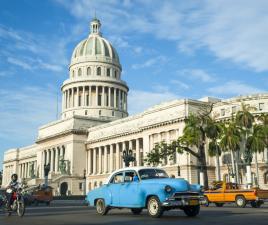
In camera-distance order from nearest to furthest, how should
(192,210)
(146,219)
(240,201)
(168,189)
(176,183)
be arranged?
(146,219), (168,189), (176,183), (192,210), (240,201)

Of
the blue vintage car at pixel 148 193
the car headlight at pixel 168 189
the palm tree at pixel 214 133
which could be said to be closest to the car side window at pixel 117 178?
the blue vintage car at pixel 148 193

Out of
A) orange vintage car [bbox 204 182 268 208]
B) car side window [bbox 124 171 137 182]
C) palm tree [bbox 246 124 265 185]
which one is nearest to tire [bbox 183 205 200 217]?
car side window [bbox 124 171 137 182]

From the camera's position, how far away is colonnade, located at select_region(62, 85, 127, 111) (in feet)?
349

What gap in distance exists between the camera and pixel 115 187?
723 inches

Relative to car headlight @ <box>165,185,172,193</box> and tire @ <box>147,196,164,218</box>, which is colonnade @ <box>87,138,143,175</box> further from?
car headlight @ <box>165,185,172,193</box>

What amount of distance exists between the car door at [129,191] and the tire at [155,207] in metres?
0.60

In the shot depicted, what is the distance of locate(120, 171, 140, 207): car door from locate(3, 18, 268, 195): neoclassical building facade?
4931 centimetres

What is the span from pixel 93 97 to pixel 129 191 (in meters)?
90.3

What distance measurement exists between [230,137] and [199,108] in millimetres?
16400

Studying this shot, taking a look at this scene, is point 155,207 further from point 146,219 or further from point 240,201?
point 240,201

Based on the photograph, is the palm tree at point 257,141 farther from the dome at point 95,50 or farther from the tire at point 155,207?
the dome at point 95,50

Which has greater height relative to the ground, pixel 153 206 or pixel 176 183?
pixel 176 183

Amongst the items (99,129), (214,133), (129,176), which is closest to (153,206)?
(129,176)

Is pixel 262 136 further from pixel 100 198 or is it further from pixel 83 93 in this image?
pixel 83 93
